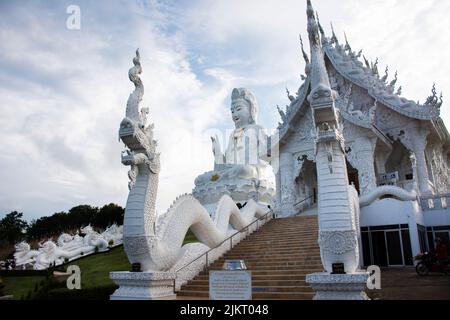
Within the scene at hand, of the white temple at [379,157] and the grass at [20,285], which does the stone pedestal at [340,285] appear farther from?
the grass at [20,285]

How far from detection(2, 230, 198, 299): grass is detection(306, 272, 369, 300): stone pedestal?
20.4 ft

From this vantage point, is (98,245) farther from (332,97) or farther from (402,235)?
(332,97)

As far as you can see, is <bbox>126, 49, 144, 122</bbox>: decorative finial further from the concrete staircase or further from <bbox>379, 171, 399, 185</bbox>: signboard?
<bbox>379, 171, 399, 185</bbox>: signboard

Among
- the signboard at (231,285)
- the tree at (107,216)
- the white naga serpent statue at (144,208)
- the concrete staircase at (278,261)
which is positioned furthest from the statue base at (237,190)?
the tree at (107,216)

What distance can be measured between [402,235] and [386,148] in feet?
19.4

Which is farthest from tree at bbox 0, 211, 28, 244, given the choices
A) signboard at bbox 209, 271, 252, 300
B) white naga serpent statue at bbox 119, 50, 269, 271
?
signboard at bbox 209, 271, 252, 300

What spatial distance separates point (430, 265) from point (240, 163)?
59.5 feet

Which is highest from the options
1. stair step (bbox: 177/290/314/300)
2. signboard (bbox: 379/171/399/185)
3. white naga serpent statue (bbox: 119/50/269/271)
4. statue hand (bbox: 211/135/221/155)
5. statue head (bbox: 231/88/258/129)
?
statue head (bbox: 231/88/258/129)

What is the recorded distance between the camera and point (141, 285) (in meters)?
8.47

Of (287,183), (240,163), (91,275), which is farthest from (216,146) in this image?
(91,275)

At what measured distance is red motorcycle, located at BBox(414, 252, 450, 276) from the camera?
10953 mm

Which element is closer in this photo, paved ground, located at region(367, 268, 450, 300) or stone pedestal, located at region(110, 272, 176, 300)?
paved ground, located at region(367, 268, 450, 300)

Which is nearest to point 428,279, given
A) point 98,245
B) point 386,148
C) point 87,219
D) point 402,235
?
point 402,235
